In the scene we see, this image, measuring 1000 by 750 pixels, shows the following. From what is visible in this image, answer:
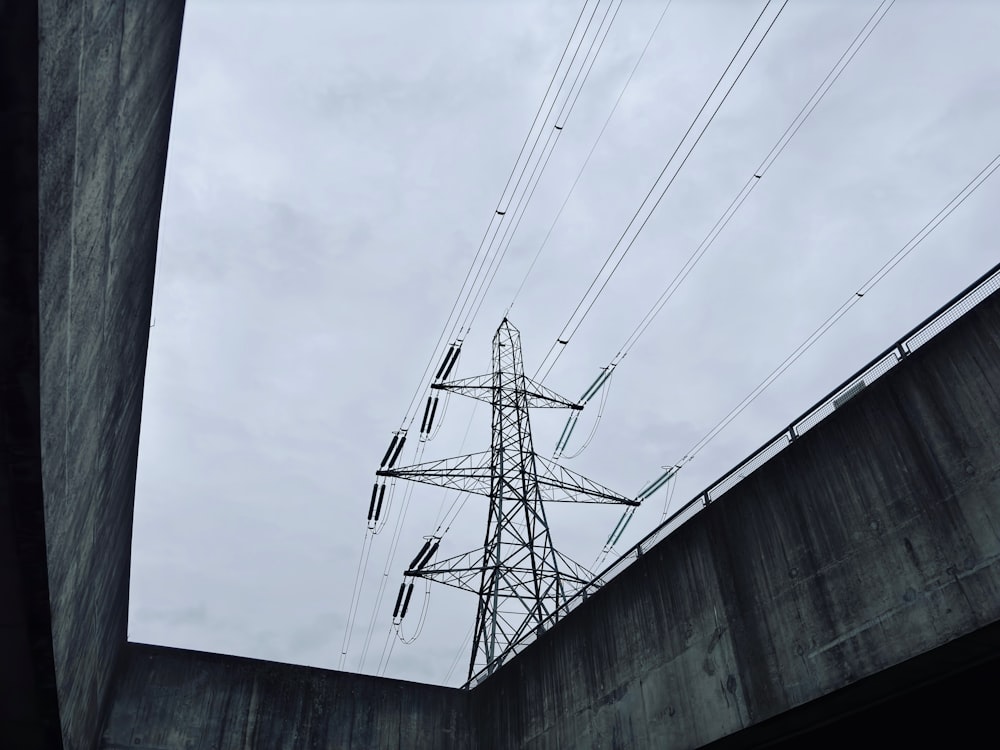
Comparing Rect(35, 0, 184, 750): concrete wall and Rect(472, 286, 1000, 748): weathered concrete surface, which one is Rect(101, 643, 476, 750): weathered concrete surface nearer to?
Rect(35, 0, 184, 750): concrete wall

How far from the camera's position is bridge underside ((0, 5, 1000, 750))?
6.10 m

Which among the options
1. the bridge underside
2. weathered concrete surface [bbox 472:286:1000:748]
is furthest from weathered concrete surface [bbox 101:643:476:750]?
weathered concrete surface [bbox 472:286:1000:748]

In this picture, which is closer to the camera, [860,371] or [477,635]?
[860,371]

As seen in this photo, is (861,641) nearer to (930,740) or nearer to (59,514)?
(930,740)

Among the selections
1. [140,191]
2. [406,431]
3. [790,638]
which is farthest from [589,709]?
[406,431]

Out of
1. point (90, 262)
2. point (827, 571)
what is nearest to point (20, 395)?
point (90, 262)

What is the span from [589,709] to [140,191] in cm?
1340

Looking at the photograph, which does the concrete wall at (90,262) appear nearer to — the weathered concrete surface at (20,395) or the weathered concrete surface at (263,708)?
the weathered concrete surface at (20,395)

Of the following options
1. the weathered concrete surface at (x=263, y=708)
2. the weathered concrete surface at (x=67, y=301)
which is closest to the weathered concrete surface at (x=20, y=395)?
the weathered concrete surface at (x=67, y=301)

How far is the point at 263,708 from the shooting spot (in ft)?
61.4

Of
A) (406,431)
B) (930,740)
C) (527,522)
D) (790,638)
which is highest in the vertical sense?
(406,431)

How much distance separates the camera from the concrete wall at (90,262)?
18.7ft

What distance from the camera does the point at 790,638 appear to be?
A: 1100 cm

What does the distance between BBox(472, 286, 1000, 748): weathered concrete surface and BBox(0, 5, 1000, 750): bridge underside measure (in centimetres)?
3
